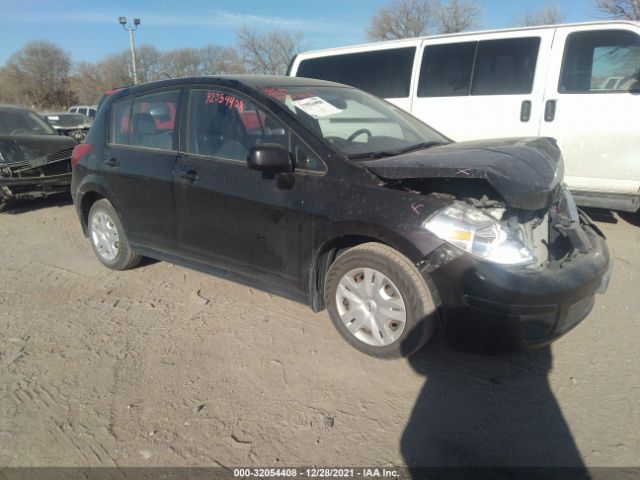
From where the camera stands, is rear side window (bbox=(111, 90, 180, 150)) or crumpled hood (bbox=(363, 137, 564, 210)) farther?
rear side window (bbox=(111, 90, 180, 150))

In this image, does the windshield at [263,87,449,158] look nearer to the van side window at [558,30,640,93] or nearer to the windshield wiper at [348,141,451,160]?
the windshield wiper at [348,141,451,160]

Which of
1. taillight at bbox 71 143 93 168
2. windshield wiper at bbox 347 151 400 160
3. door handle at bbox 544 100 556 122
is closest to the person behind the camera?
windshield wiper at bbox 347 151 400 160

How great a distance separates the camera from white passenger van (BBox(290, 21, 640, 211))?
502 centimetres

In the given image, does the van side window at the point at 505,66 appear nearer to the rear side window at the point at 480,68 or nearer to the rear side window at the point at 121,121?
the rear side window at the point at 480,68

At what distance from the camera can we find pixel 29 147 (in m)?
7.57

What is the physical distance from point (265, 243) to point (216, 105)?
1116mm

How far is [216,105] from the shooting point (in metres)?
3.49

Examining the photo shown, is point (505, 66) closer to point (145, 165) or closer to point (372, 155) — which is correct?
point (372, 155)

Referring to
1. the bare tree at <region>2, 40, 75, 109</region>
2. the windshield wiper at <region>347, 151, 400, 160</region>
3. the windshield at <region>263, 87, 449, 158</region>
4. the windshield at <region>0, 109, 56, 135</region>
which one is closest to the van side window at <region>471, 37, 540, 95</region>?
the windshield at <region>263, 87, 449, 158</region>

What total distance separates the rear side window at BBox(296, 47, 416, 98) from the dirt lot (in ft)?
12.9

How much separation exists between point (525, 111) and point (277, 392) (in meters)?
4.57

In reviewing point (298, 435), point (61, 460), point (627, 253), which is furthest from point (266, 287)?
point (627, 253)

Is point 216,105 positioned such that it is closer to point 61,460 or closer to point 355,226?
point 355,226

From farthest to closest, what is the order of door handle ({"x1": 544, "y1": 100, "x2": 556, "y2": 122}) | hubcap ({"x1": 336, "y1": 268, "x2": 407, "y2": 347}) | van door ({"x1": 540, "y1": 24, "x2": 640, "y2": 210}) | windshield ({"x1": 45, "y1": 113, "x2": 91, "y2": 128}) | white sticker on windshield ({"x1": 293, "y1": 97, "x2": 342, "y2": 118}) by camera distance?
windshield ({"x1": 45, "y1": 113, "x2": 91, "y2": 128})
door handle ({"x1": 544, "y1": 100, "x2": 556, "y2": 122})
van door ({"x1": 540, "y1": 24, "x2": 640, "y2": 210})
white sticker on windshield ({"x1": 293, "y1": 97, "x2": 342, "y2": 118})
hubcap ({"x1": 336, "y1": 268, "x2": 407, "y2": 347})
